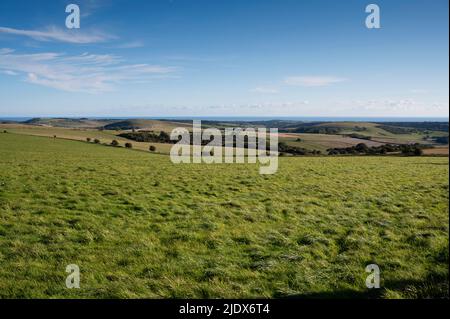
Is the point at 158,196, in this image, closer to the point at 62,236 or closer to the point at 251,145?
the point at 62,236

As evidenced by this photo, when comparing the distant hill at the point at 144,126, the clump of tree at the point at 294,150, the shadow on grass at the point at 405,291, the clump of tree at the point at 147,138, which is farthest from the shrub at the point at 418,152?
the distant hill at the point at 144,126

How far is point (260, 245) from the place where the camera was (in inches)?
348

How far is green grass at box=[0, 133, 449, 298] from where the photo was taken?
6.43 meters

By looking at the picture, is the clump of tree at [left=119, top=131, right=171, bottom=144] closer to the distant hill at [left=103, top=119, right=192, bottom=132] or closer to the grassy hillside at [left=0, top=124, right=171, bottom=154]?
the grassy hillside at [left=0, top=124, right=171, bottom=154]

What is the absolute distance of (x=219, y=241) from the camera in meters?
9.09

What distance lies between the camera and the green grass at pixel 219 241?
6.43 m

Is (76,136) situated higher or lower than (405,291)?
higher

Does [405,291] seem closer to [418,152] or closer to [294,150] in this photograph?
[418,152]

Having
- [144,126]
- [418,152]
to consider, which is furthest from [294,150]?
[144,126]

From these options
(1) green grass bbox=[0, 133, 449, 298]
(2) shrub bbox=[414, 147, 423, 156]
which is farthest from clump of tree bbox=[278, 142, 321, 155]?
(1) green grass bbox=[0, 133, 449, 298]

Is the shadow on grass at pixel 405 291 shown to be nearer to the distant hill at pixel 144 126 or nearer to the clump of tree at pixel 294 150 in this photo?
the clump of tree at pixel 294 150

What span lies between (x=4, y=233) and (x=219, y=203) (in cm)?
785

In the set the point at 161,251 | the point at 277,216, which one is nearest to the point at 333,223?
the point at 277,216

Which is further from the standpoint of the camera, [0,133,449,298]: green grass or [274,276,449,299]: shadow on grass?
[0,133,449,298]: green grass
